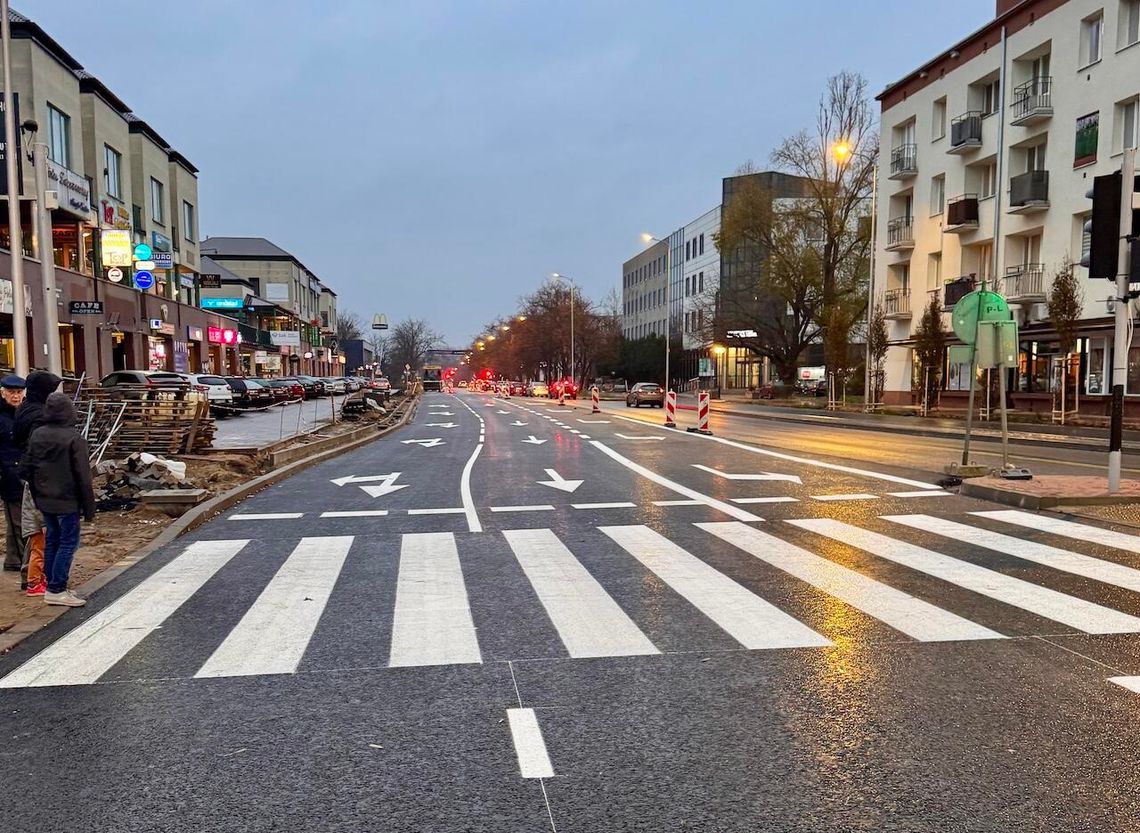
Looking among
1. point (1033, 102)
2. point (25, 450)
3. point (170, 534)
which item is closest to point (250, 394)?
point (170, 534)

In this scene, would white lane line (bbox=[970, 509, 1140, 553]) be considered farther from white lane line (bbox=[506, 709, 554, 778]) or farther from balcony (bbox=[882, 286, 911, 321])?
balcony (bbox=[882, 286, 911, 321])

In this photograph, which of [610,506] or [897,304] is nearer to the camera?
[610,506]

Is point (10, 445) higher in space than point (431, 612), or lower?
higher

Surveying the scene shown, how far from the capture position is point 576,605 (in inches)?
235

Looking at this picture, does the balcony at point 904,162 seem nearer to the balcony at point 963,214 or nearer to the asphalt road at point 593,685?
the balcony at point 963,214

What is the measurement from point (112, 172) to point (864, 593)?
4559 centimetres

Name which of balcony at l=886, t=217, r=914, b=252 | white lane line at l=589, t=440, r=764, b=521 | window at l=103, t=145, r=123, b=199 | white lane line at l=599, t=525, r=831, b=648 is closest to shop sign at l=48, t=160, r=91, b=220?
window at l=103, t=145, r=123, b=199

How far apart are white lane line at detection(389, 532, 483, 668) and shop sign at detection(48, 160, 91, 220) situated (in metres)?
31.8

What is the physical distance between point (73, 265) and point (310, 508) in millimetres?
32663

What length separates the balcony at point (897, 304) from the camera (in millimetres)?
41156

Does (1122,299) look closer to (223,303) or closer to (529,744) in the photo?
(529,744)

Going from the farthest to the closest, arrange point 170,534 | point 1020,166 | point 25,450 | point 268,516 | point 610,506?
point 1020,166 → point 610,506 → point 268,516 → point 170,534 → point 25,450

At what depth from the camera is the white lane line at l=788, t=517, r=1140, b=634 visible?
5414 mm

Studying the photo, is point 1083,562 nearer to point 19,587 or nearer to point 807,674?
point 807,674
